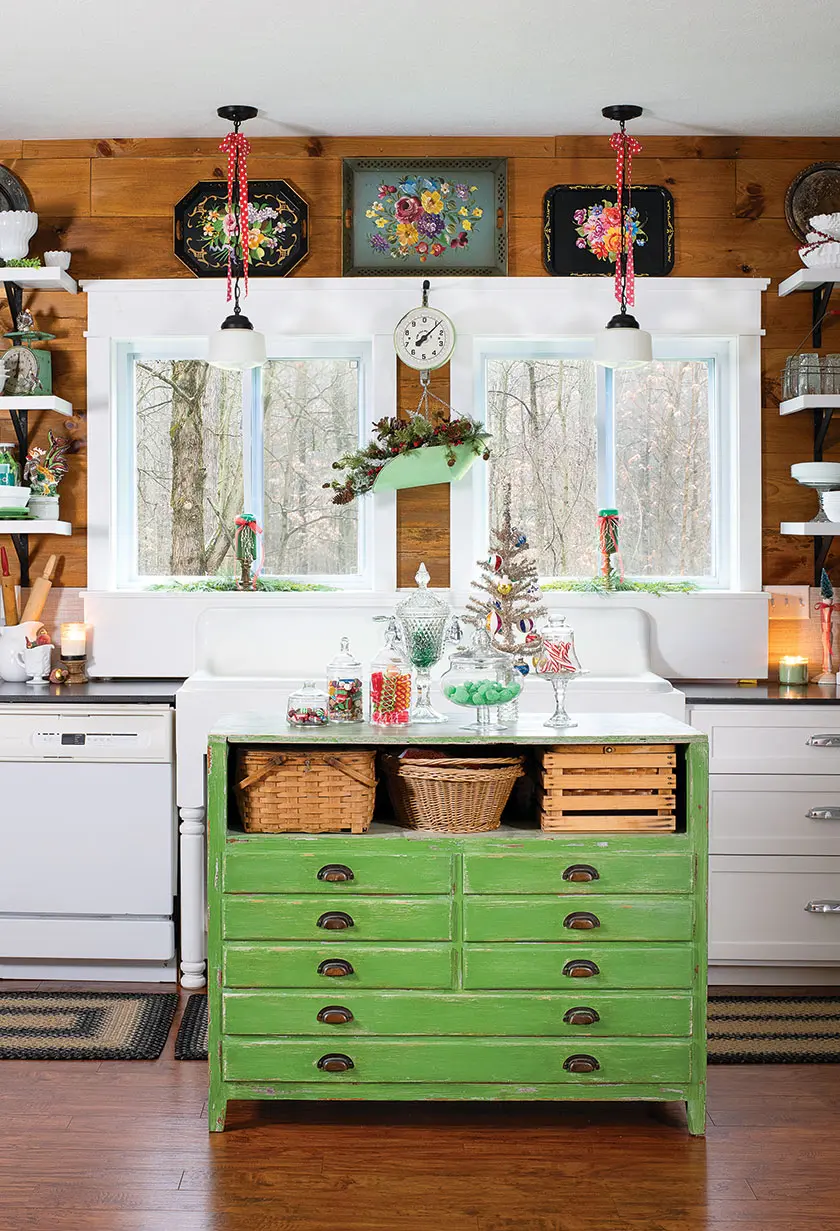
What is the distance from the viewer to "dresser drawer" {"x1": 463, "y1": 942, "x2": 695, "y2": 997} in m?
2.76

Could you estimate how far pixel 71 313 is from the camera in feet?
14.3

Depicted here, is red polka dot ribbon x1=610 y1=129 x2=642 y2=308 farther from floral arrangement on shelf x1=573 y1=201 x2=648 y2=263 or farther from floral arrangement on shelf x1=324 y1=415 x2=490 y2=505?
floral arrangement on shelf x1=324 y1=415 x2=490 y2=505

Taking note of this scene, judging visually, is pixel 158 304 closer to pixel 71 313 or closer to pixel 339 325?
pixel 71 313

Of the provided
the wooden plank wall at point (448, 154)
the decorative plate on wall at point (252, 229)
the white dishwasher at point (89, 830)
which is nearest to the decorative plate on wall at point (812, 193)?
the wooden plank wall at point (448, 154)

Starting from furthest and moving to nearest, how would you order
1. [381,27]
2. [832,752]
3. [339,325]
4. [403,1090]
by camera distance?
[339,325]
[832,752]
[381,27]
[403,1090]

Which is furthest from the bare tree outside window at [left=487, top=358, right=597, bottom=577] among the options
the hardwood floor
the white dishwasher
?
the hardwood floor

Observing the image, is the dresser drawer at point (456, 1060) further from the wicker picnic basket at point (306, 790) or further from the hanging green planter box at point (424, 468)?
the hanging green planter box at point (424, 468)

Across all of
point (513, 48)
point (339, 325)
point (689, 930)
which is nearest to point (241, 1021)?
point (689, 930)

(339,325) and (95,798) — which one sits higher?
(339,325)

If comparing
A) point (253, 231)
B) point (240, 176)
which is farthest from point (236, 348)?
point (240, 176)

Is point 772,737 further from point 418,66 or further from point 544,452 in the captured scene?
point 418,66

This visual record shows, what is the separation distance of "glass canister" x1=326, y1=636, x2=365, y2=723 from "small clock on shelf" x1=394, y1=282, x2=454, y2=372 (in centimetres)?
163

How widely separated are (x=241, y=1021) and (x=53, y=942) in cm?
132

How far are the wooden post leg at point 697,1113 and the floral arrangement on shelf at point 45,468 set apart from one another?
290 centimetres
